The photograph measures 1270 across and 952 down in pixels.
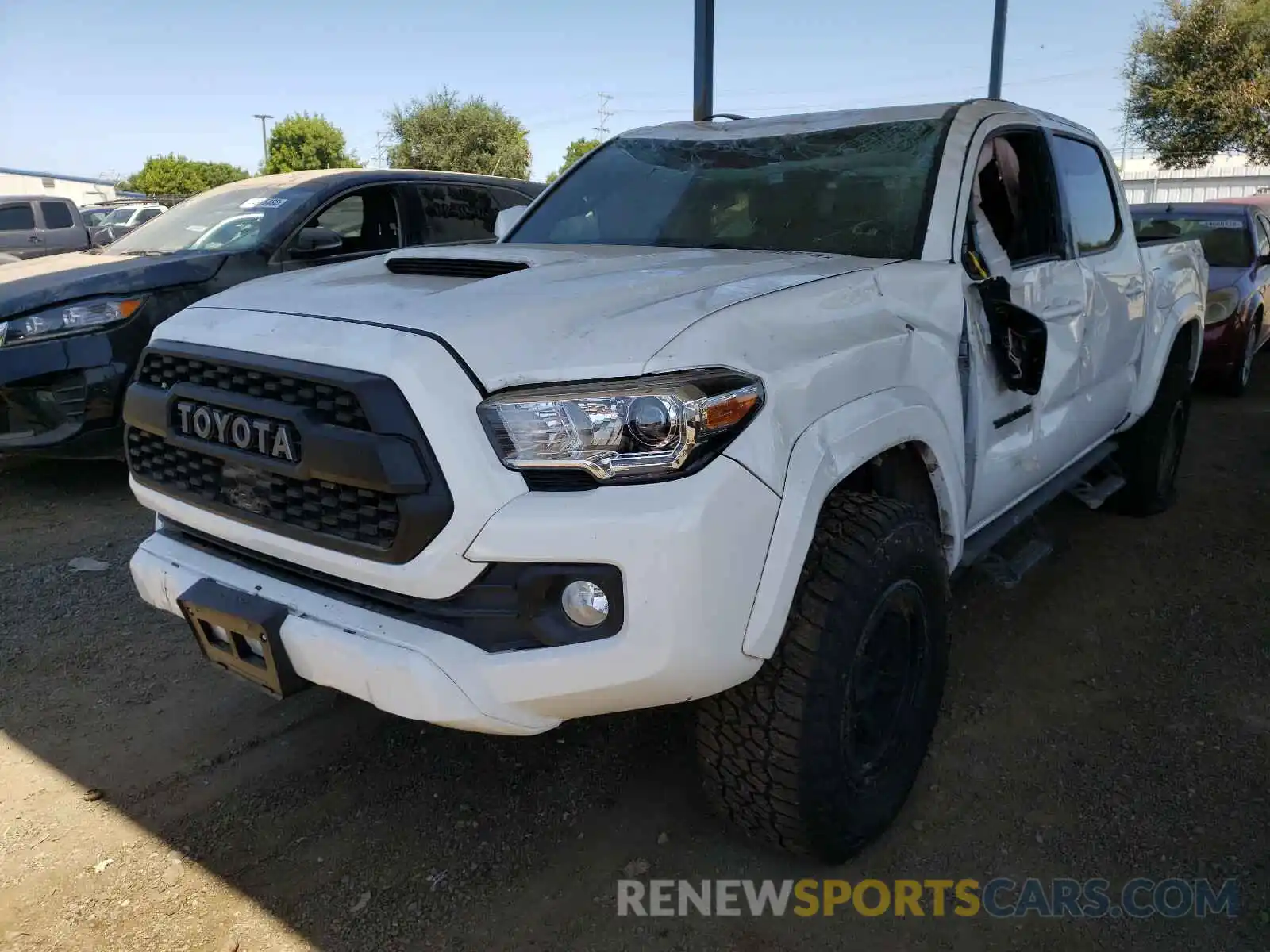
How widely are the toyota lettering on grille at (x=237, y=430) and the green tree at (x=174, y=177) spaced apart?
53.2m

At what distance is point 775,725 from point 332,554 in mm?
1002

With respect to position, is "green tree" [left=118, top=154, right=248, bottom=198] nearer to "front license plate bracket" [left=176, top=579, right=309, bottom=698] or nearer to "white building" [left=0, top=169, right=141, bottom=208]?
"white building" [left=0, top=169, right=141, bottom=208]

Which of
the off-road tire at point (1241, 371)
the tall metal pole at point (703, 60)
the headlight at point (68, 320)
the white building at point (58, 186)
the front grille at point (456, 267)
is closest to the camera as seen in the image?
the front grille at point (456, 267)

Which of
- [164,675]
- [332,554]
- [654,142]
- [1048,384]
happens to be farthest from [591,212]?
[164,675]

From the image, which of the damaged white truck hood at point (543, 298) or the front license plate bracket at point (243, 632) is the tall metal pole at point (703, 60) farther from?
the front license plate bracket at point (243, 632)

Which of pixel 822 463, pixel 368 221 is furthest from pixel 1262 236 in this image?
pixel 822 463

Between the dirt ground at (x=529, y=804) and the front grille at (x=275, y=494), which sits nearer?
the front grille at (x=275, y=494)

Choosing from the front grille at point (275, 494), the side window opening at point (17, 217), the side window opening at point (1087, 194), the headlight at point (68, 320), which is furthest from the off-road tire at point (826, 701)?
the side window opening at point (17, 217)

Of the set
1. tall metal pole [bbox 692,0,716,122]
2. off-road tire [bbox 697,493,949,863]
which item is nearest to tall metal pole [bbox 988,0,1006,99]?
tall metal pole [bbox 692,0,716,122]

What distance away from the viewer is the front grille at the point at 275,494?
6.49ft

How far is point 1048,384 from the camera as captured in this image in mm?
3299

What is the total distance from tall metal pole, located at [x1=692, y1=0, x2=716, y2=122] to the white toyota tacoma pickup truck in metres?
4.32

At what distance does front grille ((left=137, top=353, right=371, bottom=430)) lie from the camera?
1.97 m

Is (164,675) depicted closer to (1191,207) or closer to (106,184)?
(1191,207)
